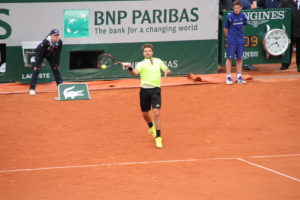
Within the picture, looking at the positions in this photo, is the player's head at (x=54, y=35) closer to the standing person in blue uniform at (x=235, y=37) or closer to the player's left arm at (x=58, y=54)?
the player's left arm at (x=58, y=54)

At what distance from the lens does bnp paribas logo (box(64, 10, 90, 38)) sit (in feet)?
58.9

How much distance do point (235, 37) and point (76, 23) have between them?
4112mm

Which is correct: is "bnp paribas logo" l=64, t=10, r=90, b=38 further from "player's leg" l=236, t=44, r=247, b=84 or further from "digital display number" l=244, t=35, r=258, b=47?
"digital display number" l=244, t=35, r=258, b=47

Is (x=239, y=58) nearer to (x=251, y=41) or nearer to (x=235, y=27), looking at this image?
(x=235, y=27)

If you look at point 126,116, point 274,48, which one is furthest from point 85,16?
point 274,48

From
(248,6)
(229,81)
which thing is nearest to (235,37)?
(229,81)

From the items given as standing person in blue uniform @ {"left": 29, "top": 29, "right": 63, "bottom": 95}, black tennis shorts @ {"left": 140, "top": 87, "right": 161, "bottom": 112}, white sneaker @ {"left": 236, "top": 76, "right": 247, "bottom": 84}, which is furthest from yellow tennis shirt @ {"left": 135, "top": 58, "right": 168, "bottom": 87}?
white sneaker @ {"left": 236, "top": 76, "right": 247, "bottom": 84}

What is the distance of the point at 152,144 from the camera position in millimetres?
13141

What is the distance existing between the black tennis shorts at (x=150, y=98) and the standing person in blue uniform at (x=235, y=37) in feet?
18.0

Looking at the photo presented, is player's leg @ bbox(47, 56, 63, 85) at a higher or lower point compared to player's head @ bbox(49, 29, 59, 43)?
lower

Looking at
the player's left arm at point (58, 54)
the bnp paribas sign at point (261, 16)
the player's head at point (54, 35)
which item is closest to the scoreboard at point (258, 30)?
the bnp paribas sign at point (261, 16)

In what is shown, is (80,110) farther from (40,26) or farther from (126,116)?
(40,26)

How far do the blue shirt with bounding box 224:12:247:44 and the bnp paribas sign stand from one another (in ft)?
5.17

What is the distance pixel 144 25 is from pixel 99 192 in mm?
9153
